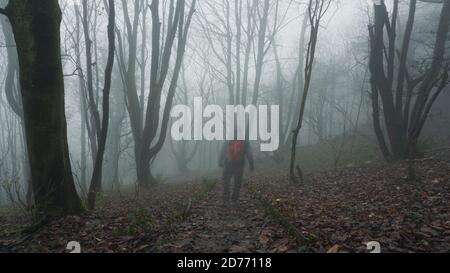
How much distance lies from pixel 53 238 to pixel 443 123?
2476cm

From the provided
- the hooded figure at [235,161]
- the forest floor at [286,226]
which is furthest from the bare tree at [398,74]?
the hooded figure at [235,161]

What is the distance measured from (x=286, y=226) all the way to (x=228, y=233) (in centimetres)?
102

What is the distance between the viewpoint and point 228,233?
231 inches

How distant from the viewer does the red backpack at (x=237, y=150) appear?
931 centimetres

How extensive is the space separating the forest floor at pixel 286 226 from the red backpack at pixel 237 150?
4.67ft

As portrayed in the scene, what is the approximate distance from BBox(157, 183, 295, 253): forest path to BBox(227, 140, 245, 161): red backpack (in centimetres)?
149

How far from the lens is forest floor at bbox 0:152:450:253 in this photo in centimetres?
456

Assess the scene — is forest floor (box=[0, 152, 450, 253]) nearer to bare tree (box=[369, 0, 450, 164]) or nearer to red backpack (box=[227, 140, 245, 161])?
red backpack (box=[227, 140, 245, 161])

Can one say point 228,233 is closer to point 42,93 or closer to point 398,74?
point 42,93

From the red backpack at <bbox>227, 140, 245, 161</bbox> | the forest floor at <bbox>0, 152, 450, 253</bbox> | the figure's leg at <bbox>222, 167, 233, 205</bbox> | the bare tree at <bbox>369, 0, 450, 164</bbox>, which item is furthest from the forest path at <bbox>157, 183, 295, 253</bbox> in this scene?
the bare tree at <bbox>369, 0, 450, 164</bbox>

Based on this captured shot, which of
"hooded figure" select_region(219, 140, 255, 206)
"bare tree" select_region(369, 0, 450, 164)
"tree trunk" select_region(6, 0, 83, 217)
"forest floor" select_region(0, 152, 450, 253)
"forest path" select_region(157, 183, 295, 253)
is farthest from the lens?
"bare tree" select_region(369, 0, 450, 164)

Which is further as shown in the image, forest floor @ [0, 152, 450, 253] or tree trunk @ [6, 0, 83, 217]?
tree trunk @ [6, 0, 83, 217]

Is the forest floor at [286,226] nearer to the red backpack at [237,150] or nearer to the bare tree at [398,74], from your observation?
the red backpack at [237,150]
